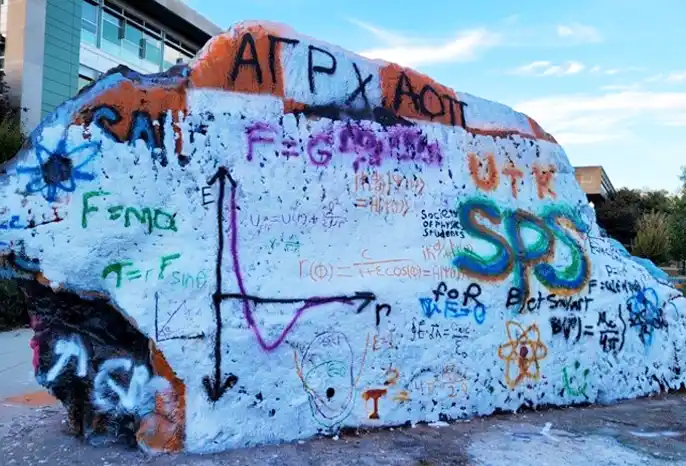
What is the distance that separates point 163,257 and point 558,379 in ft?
13.6

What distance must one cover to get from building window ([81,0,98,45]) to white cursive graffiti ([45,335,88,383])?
19.4 meters

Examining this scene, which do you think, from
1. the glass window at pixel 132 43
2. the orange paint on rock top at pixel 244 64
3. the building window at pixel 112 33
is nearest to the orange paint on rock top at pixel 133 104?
the orange paint on rock top at pixel 244 64

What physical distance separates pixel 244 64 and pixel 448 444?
3.56 m

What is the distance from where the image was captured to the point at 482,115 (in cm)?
632

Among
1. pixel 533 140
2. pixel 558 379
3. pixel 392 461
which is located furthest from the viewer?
pixel 533 140

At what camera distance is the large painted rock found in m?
4.50

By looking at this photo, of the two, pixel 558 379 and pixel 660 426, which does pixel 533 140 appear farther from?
pixel 660 426

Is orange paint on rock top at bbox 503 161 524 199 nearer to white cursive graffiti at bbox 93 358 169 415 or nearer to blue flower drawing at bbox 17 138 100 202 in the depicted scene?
white cursive graffiti at bbox 93 358 169 415

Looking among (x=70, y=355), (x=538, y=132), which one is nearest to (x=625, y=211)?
(x=538, y=132)

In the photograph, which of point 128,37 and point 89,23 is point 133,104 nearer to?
point 89,23

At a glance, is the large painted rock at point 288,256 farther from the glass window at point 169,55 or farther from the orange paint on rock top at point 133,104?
the glass window at point 169,55

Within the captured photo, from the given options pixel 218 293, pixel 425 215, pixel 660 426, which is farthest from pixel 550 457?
pixel 218 293

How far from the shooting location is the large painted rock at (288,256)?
450cm

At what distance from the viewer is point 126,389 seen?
4531 mm
